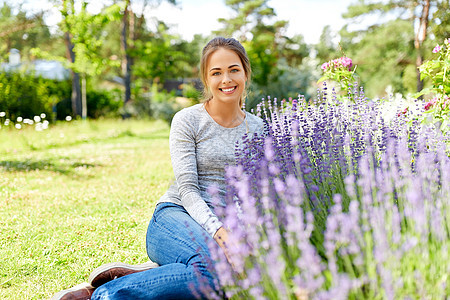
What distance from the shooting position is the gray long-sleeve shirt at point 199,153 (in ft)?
7.23

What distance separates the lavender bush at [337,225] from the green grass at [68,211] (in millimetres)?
1475

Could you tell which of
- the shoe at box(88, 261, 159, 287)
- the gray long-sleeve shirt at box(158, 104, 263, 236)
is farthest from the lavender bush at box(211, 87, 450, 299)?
the shoe at box(88, 261, 159, 287)

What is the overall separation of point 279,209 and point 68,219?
9.05 ft

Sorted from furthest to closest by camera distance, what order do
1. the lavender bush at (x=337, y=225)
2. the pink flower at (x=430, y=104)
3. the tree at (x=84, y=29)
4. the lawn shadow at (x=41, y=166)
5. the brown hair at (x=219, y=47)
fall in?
the tree at (x=84, y=29) < the lawn shadow at (x=41, y=166) < the pink flower at (x=430, y=104) < the brown hair at (x=219, y=47) < the lavender bush at (x=337, y=225)

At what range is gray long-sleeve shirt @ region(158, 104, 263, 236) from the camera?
2204mm

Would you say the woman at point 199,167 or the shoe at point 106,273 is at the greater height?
the woman at point 199,167

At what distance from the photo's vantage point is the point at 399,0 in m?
17.8

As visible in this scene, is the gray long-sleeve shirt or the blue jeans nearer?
the blue jeans

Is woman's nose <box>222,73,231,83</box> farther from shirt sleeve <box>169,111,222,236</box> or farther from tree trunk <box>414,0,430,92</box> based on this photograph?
tree trunk <box>414,0,430,92</box>

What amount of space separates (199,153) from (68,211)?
2257 mm

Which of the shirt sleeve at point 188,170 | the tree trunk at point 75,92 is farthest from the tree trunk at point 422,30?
the shirt sleeve at point 188,170

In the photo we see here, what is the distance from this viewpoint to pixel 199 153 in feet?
7.68

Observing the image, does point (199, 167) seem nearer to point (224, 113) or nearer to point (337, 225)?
point (224, 113)

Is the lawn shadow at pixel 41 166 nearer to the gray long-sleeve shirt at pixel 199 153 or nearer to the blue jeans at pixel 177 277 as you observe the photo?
the gray long-sleeve shirt at pixel 199 153
